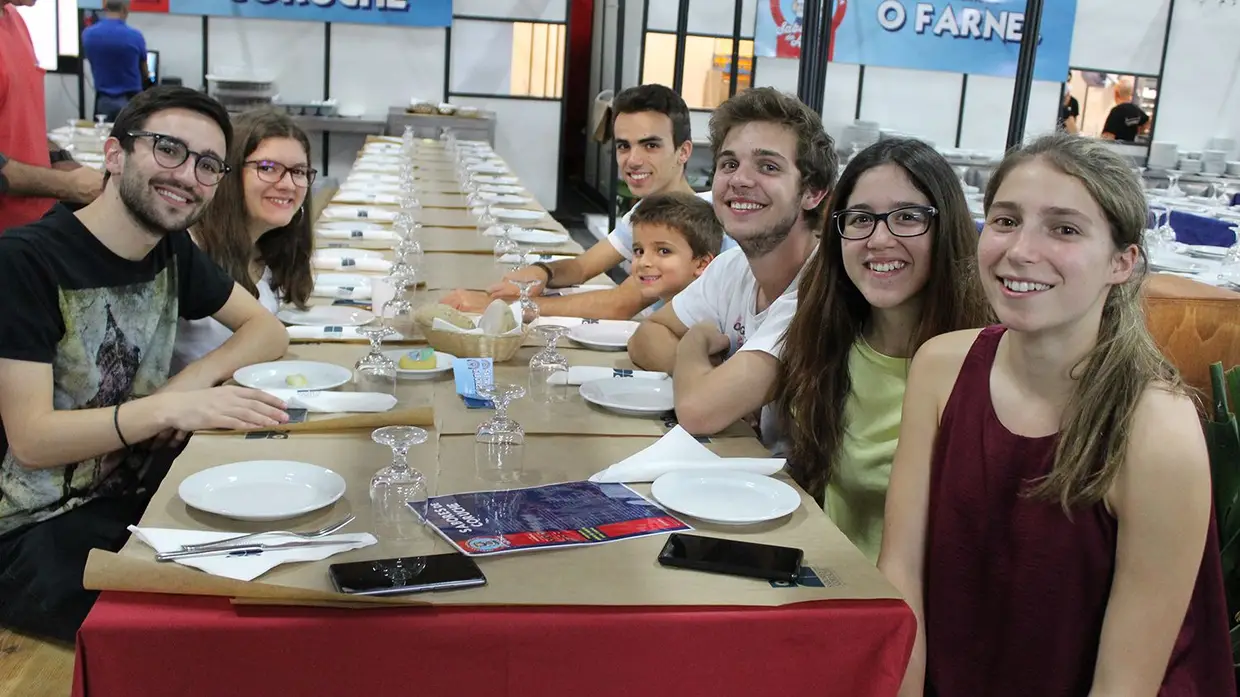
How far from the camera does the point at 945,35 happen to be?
26.2ft

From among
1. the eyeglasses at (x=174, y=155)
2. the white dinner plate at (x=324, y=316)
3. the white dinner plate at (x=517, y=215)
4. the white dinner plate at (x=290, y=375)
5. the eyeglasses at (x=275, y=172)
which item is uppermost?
the eyeglasses at (x=174, y=155)

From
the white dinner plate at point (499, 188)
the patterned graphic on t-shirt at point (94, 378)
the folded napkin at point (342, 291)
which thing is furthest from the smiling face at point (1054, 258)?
the white dinner plate at point (499, 188)

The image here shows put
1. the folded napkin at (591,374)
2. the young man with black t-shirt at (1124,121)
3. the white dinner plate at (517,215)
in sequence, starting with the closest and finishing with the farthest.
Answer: the folded napkin at (591,374) < the white dinner plate at (517,215) < the young man with black t-shirt at (1124,121)

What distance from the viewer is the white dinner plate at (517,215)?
5188 millimetres

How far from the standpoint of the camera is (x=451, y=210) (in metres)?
5.30

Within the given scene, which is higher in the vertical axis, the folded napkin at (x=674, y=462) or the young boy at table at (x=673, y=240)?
the young boy at table at (x=673, y=240)

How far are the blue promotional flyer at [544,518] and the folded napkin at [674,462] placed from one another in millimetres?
36

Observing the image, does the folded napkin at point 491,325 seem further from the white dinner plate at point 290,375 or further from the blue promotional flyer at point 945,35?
the blue promotional flyer at point 945,35

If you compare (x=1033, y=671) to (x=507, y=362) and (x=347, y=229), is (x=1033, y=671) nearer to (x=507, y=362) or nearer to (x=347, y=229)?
(x=507, y=362)

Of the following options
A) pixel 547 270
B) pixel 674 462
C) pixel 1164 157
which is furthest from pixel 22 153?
pixel 1164 157

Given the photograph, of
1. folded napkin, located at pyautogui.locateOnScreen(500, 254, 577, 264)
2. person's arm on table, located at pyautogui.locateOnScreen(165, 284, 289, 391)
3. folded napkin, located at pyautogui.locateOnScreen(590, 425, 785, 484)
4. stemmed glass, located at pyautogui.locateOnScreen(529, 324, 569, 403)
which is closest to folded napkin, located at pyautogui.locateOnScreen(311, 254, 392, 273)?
folded napkin, located at pyautogui.locateOnScreen(500, 254, 577, 264)

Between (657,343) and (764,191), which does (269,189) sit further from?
(764,191)

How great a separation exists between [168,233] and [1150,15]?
10.5 metres

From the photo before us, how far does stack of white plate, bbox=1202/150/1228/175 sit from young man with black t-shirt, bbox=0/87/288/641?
10.2 metres
